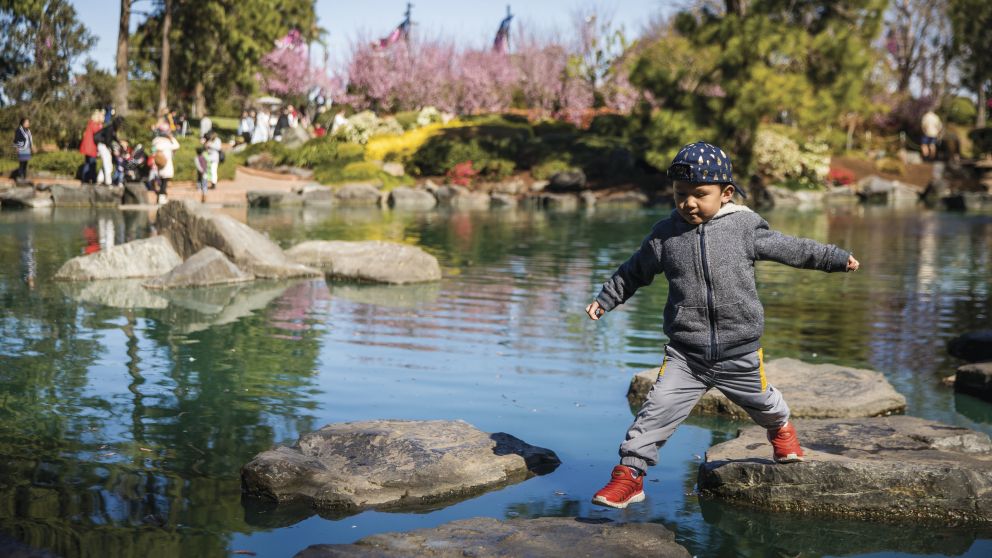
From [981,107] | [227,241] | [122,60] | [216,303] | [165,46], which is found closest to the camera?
[216,303]

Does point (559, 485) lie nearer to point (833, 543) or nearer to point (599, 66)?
point (833, 543)

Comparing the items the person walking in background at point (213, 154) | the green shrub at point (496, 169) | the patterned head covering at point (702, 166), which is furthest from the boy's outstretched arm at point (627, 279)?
the green shrub at point (496, 169)

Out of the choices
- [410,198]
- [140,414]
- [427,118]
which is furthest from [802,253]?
[427,118]

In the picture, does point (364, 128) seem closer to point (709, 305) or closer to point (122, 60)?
point (122, 60)

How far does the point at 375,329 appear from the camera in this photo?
31.4 feet

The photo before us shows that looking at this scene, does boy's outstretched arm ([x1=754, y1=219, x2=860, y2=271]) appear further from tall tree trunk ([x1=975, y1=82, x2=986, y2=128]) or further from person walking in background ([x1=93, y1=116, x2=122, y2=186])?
tall tree trunk ([x1=975, y1=82, x2=986, y2=128])

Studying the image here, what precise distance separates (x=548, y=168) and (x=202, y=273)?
93.7 feet

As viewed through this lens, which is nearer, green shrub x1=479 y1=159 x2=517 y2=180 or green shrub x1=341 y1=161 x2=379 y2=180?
green shrub x1=341 y1=161 x2=379 y2=180

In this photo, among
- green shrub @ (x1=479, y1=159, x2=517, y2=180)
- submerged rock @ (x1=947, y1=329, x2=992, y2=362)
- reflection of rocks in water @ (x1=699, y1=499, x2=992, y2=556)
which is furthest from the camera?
green shrub @ (x1=479, y1=159, x2=517, y2=180)

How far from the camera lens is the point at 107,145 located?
93.7 feet

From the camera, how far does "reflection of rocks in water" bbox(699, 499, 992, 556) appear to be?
438 cm

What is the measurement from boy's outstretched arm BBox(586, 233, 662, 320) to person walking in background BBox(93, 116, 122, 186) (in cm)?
2489

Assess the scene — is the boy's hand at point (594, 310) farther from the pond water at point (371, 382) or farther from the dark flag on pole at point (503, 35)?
the dark flag on pole at point (503, 35)

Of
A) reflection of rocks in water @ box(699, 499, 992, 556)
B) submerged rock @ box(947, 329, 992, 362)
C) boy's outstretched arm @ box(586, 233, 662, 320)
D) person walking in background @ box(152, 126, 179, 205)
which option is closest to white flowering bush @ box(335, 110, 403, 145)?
person walking in background @ box(152, 126, 179, 205)
